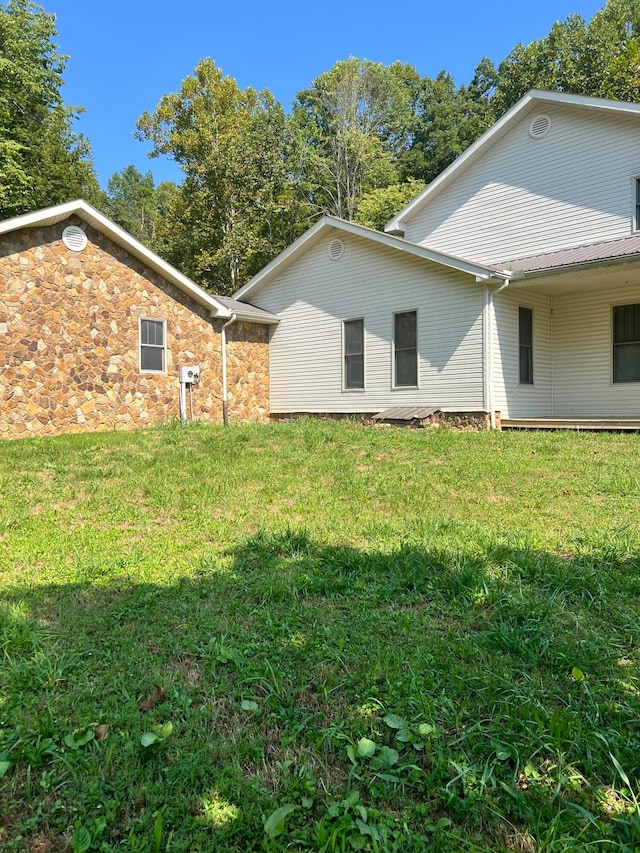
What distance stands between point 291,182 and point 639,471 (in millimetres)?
21492

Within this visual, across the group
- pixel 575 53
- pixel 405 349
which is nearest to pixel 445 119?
pixel 575 53

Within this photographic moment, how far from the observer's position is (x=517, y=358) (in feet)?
35.6

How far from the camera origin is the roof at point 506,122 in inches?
416

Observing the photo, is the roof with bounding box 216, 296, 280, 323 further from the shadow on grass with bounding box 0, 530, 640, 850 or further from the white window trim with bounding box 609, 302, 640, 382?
the shadow on grass with bounding box 0, 530, 640, 850

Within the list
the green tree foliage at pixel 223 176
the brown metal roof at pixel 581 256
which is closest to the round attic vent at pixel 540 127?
the brown metal roof at pixel 581 256

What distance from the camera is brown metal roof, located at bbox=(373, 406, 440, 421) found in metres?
10.8

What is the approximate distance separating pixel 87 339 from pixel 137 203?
37518 mm

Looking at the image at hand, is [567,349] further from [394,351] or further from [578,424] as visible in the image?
[394,351]

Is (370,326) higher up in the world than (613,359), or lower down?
higher up

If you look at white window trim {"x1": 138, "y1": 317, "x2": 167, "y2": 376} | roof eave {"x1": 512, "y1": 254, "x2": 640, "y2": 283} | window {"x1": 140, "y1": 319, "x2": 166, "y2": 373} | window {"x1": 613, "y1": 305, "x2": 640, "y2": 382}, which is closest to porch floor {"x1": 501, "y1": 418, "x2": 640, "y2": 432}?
window {"x1": 613, "y1": 305, "x2": 640, "y2": 382}

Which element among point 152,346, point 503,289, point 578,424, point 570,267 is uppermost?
point 570,267

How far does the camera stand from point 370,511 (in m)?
4.74

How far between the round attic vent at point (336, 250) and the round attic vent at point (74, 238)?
5.34m

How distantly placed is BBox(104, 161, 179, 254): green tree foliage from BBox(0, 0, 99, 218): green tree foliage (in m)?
6.26
